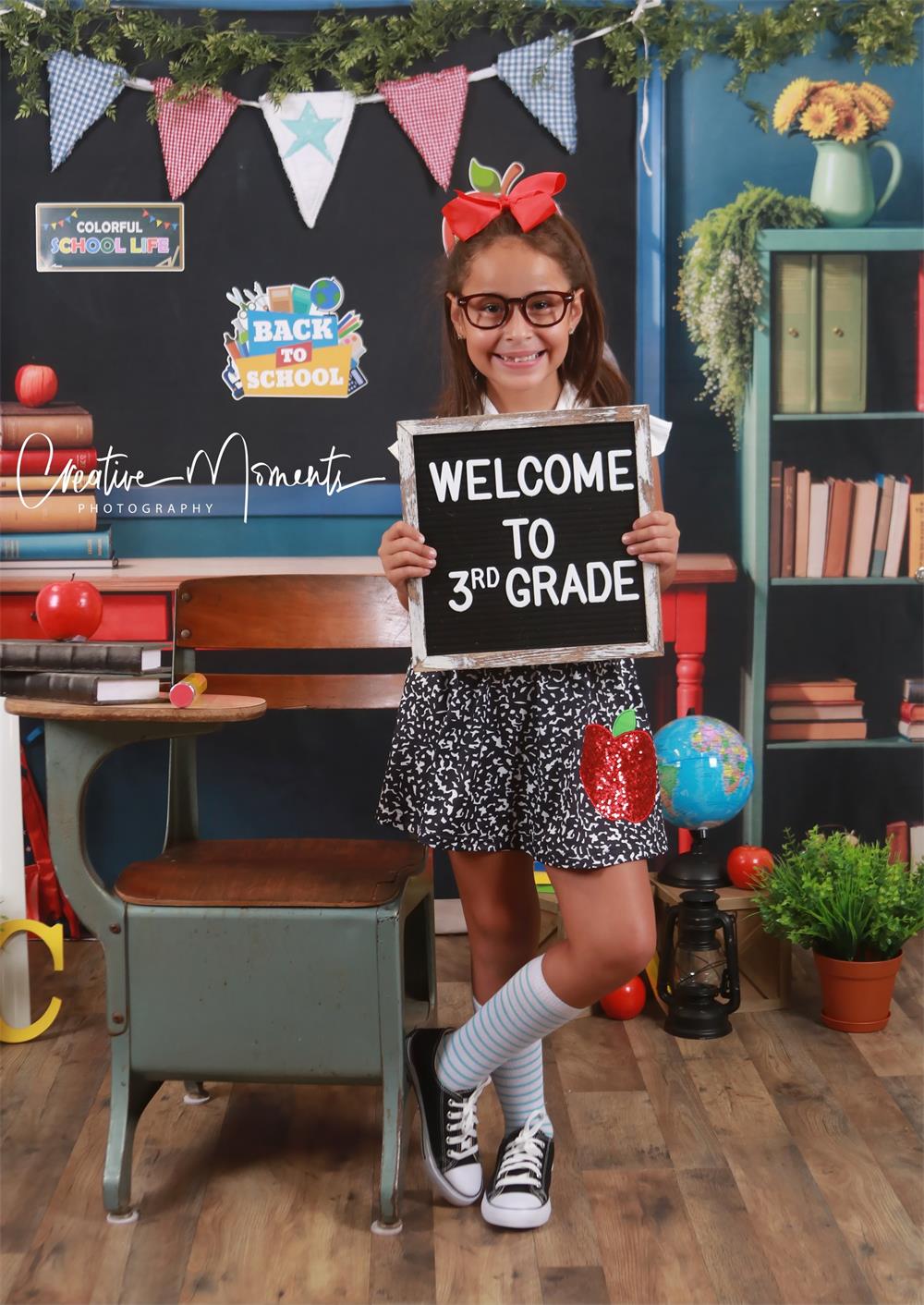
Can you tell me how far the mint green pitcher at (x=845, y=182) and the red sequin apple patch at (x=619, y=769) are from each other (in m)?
1.89

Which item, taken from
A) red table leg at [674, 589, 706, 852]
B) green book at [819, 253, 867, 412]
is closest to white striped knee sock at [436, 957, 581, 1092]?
red table leg at [674, 589, 706, 852]

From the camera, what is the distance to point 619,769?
5.88 feet

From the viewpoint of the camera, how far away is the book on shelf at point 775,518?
3219mm

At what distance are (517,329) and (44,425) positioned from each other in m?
1.79

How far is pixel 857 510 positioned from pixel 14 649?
6.97ft

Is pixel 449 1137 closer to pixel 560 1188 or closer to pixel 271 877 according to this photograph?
pixel 560 1188

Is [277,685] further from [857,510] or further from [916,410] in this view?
[916,410]

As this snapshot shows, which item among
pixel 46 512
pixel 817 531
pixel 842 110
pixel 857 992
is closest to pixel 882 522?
pixel 817 531

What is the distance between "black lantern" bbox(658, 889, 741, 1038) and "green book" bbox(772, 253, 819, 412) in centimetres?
130

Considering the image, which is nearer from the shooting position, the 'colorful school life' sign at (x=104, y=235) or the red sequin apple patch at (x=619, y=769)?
the red sequin apple patch at (x=619, y=769)

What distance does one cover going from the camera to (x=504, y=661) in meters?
1.76

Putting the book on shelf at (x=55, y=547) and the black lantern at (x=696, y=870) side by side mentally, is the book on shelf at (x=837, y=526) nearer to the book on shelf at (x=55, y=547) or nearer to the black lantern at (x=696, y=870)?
the black lantern at (x=696, y=870)

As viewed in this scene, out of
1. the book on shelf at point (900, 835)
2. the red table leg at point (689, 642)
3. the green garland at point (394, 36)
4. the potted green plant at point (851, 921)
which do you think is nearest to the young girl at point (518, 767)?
the potted green plant at point (851, 921)

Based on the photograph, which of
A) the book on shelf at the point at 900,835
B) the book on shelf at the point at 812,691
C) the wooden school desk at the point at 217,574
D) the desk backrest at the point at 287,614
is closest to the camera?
the desk backrest at the point at 287,614
